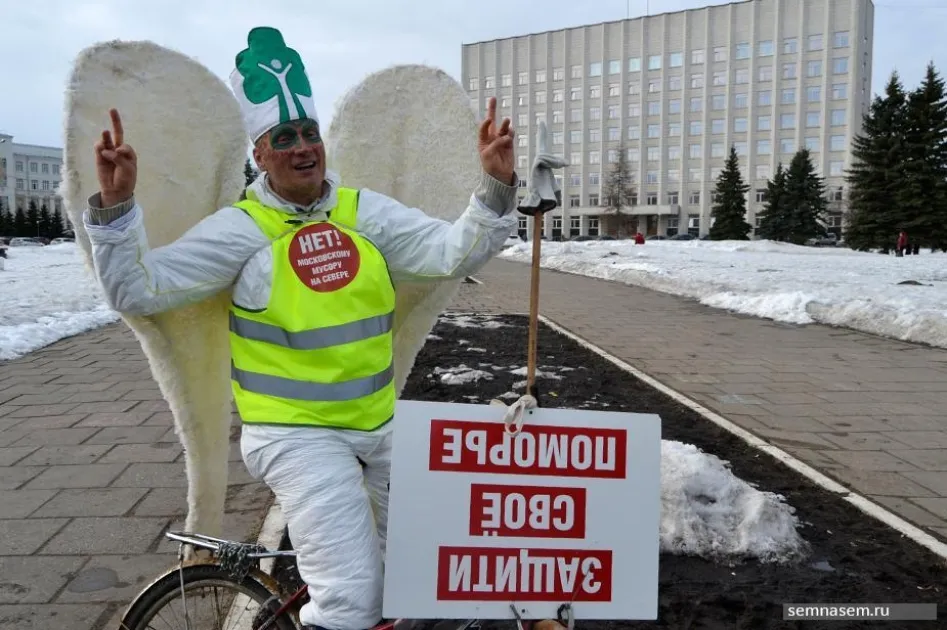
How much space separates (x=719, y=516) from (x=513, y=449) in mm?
2351

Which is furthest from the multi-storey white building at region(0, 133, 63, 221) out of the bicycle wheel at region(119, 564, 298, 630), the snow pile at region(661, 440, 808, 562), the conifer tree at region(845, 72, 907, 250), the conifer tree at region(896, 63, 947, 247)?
the bicycle wheel at region(119, 564, 298, 630)

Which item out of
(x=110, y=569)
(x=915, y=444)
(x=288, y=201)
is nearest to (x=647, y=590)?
(x=288, y=201)

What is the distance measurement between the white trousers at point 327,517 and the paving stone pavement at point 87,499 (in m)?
1.49

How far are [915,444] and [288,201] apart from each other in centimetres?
530

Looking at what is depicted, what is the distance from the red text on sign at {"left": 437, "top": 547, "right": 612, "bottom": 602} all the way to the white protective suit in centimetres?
21

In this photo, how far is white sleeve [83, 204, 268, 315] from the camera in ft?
6.78

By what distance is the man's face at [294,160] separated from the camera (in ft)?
7.68

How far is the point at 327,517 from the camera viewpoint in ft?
6.84

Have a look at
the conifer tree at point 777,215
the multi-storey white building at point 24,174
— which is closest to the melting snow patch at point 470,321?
the conifer tree at point 777,215

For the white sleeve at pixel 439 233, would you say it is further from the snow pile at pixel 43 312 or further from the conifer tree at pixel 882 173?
the conifer tree at pixel 882 173

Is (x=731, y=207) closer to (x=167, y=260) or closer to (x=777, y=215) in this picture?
(x=777, y=215)

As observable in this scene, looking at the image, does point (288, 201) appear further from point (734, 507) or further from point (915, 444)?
point (915, 444)

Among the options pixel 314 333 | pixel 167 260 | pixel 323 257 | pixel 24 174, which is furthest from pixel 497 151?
pixel 24 174

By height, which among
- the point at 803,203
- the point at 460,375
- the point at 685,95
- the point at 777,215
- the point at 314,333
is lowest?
the point at 460,375
